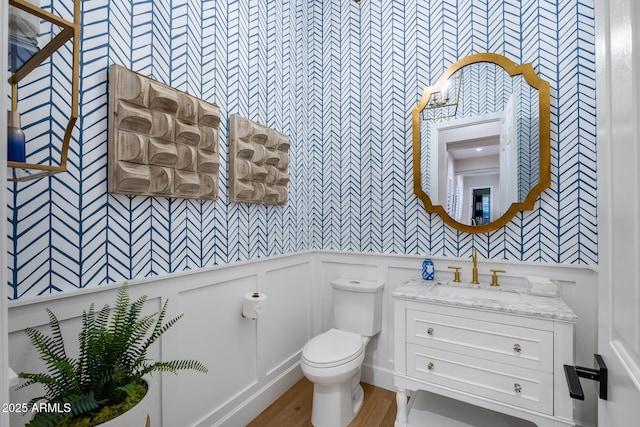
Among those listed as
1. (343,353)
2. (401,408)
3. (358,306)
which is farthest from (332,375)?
(358,306)

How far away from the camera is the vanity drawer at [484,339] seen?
4.92ft

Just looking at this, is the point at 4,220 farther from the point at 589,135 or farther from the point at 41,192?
the point at 589,135

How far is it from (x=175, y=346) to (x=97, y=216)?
0.71m

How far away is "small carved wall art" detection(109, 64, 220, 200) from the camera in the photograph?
130cm

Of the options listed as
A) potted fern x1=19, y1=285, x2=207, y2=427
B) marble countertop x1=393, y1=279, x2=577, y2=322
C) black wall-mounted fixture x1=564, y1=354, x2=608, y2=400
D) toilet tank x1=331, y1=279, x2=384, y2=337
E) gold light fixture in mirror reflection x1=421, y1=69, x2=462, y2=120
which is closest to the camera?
black wall-mounted fixture x1=564, y1=354, x2=608, y2=400

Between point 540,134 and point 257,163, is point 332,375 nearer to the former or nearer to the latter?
point 257,163

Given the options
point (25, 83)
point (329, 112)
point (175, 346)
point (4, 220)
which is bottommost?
point (175, 346)

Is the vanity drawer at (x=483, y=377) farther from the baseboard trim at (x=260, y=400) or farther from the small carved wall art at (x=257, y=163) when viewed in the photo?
→ the small carved wall art at (x=257, y=163)

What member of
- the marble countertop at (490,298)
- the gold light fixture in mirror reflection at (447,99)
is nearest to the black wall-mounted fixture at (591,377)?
the marble countertop at (490,298)

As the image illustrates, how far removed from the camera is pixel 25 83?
1.08 meters

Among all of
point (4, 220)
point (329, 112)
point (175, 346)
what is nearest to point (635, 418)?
point (4, 220)

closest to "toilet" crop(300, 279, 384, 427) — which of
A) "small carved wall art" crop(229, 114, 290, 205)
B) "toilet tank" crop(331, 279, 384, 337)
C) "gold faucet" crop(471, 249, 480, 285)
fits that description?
"toilet tank" crop(331, 279, 384, 337)

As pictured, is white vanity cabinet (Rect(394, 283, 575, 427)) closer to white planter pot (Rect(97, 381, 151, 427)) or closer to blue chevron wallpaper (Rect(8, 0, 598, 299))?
blue chevron wallpaper (Rect(8, 0, 598, 299))

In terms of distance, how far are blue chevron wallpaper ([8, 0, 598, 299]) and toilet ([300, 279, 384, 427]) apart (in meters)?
0.39
